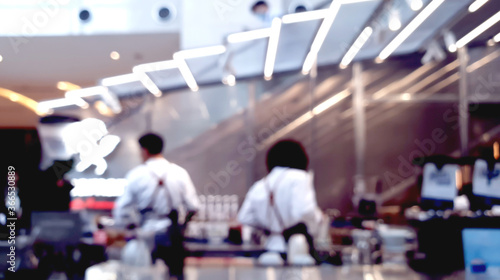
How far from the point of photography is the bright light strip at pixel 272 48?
595cm

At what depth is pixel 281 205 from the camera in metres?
3.89

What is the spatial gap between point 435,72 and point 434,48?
280mm

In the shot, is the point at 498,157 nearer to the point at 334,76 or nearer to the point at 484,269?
the point at 484,269

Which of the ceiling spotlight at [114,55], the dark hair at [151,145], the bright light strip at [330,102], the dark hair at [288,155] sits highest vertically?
the ceiling spotlight at [114,55]

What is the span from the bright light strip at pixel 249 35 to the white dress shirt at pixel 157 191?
247cm

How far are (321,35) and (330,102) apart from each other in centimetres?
84

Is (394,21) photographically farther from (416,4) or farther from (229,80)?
(229,80)

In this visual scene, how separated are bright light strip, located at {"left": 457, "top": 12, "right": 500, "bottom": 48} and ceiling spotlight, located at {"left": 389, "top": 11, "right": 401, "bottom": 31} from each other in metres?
0.95

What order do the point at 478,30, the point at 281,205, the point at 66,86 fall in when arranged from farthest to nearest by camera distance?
the point at 66,86, the point at 478,30, the point at 281,205

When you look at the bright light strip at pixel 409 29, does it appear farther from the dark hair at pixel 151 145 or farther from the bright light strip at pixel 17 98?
the bright light strip at pixel 17 98

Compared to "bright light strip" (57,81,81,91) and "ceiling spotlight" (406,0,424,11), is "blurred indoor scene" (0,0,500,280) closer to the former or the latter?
"ceiling spotlight" (406,0,424,11)

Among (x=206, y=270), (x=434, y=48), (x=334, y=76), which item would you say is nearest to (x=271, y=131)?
(x=334, y=76)
